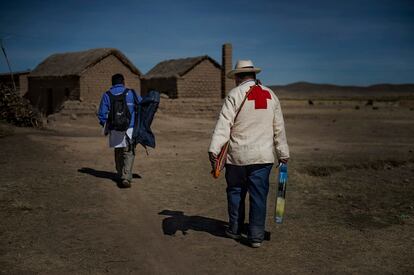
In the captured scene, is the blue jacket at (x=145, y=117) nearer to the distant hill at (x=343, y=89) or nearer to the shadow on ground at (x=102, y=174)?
the shadow on ground at (x=102, y=174)

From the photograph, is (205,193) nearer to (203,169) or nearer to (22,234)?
(203,169)

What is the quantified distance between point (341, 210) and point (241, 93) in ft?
9.35

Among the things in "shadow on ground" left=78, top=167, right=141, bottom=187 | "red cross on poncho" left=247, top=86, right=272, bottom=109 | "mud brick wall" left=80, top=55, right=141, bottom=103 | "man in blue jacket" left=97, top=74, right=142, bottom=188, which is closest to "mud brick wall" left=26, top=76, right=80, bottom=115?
"mud brick wall" left=80, top=55, right=141, bottom=103

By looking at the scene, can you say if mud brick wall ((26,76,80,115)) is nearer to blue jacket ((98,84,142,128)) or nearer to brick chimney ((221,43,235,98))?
brick chimney ((221,43,235,98))

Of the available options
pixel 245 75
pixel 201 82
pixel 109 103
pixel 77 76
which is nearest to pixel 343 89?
pixel 201 82

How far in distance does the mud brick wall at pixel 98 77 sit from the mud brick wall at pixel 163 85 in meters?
3.06

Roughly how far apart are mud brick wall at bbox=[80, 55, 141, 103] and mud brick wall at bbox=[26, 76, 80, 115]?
1.33ft

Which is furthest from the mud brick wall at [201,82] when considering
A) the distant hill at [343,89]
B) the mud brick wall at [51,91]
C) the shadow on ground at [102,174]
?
the distant hill at [343,89]

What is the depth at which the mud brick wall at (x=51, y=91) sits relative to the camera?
76.7ft

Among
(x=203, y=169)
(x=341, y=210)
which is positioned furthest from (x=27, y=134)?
(x=341, y=210)

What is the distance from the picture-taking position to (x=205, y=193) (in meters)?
7.50

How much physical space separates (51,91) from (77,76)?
3.52 meters

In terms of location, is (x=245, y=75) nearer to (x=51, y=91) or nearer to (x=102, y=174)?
(x=102, y=174)

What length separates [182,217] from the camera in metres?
6.06
